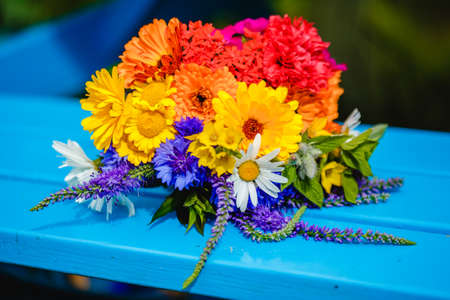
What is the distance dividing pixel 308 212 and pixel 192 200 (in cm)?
32

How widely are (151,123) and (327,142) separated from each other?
16.4 inches

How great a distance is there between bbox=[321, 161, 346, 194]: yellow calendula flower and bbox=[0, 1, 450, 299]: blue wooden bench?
0.08 m

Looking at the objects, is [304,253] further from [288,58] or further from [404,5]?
[404,5]

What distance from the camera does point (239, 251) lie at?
0.88 m

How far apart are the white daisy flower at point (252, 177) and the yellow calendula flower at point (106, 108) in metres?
0.26

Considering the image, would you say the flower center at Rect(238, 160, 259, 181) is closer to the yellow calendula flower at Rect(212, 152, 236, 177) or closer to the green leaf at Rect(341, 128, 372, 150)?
the yellow calendula flower at Rect(212, 152, 236, 177)

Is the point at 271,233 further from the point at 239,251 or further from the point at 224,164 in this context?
the point at 224,164

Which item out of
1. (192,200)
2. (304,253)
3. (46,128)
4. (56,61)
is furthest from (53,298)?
(56,61)

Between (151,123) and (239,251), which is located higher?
(151,123)

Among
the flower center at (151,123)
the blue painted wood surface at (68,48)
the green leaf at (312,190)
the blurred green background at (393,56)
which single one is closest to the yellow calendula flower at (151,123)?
the flower center at (151,123)

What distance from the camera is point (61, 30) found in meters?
3.17

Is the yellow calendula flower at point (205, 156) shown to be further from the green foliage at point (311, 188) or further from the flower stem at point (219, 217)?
the green foliage at point (311, 188)

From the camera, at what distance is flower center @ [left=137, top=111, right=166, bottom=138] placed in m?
0.87

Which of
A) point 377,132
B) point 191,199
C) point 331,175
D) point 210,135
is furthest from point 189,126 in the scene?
point 377,132
